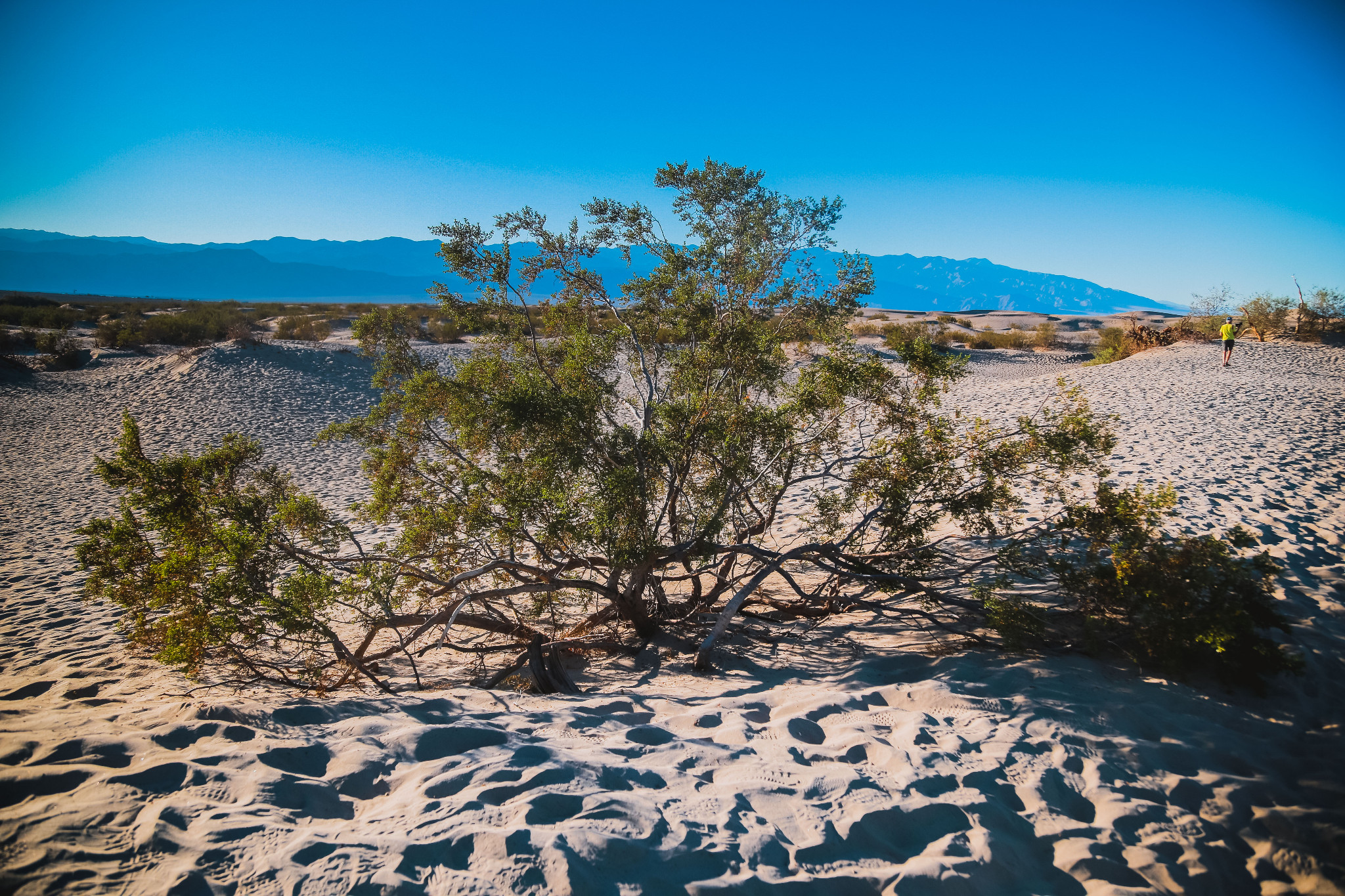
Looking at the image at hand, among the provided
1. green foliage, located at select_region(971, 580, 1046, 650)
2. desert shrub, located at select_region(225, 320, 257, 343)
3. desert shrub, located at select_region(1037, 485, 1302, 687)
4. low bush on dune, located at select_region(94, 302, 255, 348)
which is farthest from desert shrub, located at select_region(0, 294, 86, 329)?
desert shrub, located at select_region(1037, 485, 1302, 687)

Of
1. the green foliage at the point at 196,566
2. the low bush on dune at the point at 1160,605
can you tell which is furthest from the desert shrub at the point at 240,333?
the low bush on dune at the point at 1160,605

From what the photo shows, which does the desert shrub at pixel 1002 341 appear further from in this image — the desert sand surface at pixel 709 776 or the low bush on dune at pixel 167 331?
the low bush on dune at pixel 167 331

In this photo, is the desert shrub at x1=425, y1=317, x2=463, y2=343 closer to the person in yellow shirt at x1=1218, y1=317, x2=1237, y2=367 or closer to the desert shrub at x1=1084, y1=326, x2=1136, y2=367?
the desert shrub at x1=1084, y1=326, x2=1136, y2=367

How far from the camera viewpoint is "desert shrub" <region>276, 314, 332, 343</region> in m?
23.5

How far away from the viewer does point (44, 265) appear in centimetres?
18375

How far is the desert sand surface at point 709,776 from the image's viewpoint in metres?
2.15

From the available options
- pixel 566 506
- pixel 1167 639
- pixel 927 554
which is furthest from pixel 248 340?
pixel 1167 639

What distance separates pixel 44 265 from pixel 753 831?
281171 millimetres

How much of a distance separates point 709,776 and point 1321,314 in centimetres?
2850

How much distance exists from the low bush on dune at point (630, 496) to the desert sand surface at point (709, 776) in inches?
18.7

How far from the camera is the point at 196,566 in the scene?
4.00m

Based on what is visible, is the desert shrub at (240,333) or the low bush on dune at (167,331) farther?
the low bush on dune at (167,331)

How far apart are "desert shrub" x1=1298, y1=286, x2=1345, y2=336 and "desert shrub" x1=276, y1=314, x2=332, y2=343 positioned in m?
36.2

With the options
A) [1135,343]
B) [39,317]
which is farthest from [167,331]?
[1135,343]
